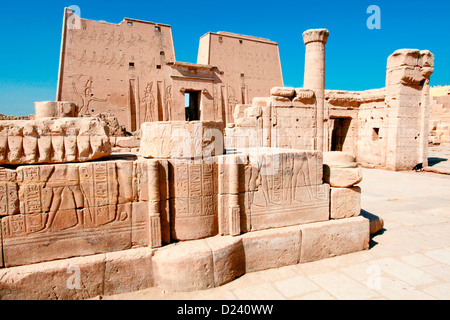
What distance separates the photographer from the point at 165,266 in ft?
10.1

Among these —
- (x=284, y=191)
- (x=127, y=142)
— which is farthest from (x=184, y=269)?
(x=127, y=142)

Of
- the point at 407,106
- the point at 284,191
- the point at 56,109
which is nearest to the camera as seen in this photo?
the point at 284,191

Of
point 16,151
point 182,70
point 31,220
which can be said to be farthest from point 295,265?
point 182,70

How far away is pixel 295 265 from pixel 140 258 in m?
1.95

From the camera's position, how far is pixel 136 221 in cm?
327

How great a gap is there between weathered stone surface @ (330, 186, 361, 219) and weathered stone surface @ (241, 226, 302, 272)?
0.73m

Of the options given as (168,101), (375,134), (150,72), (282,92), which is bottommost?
(375,134)

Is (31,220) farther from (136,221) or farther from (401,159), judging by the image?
(401,159)

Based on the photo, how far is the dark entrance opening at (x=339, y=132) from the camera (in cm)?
1369

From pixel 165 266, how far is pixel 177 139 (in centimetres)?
141

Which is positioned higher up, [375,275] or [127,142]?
[127,142]

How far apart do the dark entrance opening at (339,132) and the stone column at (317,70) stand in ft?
7.65

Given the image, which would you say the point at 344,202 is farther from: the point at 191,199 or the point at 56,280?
the point at 56,280

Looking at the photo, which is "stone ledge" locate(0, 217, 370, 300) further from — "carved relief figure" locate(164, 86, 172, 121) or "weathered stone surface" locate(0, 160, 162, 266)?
"carved relief figure" locate(164, 86, 172, 121)
